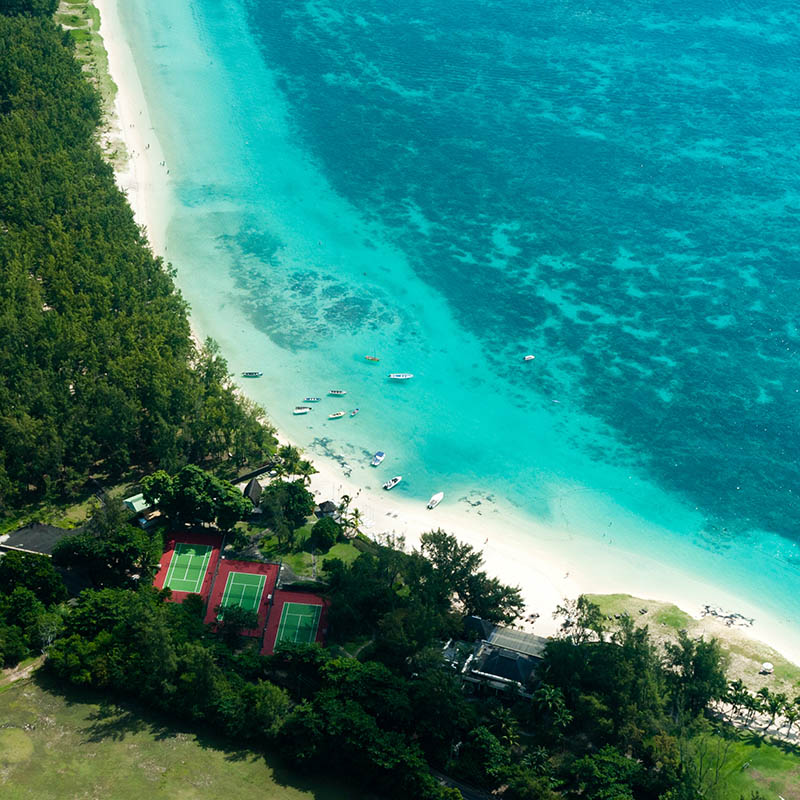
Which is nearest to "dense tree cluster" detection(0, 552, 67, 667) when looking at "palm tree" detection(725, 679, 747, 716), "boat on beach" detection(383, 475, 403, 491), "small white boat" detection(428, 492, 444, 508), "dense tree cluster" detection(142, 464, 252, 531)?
"dense tree cluster" detection(142, 464, 252, 531)

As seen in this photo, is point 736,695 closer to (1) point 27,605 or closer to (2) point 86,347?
(1) point 27,605

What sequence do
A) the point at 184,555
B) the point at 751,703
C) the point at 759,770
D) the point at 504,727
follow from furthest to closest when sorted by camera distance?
the point at 184,555
the point at 751,703
the point at 759,770
the point at 504,727

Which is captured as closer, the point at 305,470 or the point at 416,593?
the point at 416,593

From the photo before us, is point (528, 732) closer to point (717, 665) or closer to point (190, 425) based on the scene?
point (717, 665)

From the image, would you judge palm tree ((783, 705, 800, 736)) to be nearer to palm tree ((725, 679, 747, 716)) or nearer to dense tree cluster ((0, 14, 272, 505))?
palm tree ((725, 679, 747, 716))

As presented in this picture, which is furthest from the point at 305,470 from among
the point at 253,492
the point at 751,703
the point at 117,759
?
the point at 751,703

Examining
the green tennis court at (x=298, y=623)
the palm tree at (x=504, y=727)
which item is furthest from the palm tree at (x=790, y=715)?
the green tennis court at (x=298, y=623)

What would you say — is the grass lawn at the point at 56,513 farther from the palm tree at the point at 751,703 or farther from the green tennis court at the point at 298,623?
the palm tree at the point at 751,703

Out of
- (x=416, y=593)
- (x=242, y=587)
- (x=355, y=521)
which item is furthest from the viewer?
(x=355, y=521)
